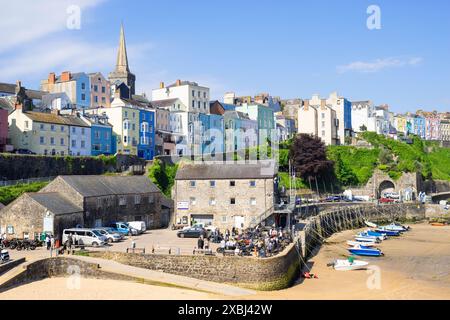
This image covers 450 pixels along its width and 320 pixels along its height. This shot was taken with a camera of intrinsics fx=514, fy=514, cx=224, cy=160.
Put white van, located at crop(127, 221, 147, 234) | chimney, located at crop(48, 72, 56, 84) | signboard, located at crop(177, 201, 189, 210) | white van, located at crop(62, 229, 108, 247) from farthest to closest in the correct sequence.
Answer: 1. chimney, located at crop(48, 72, 56, 84)
2. signboard, located at crop(177, 201, 189, 210)
3. white van, located at crop(127, 221, 147, 234)
4. white van, located at crop(62, 229, 108, 247)

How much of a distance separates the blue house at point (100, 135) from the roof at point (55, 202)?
958 inches

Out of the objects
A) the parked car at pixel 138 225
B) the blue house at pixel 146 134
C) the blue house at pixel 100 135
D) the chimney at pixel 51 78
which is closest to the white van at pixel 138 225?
the parked car at pixel 138 225

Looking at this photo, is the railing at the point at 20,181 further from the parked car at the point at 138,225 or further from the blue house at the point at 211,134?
the blue house at the point at 211,134

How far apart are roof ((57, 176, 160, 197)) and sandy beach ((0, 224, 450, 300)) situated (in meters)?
11.2

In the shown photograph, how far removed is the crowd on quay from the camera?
92.8ft

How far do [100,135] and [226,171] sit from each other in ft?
76.2

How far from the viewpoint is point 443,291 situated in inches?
1091

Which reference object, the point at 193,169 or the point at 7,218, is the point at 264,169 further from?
the point at 7,218

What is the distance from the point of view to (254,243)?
1220 inches

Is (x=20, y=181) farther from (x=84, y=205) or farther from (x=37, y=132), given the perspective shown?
(x=37, y=132)

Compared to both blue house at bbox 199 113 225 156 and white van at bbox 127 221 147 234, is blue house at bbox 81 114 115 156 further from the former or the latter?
white van at bbox 127 221 147 234

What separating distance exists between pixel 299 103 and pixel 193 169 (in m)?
71.8

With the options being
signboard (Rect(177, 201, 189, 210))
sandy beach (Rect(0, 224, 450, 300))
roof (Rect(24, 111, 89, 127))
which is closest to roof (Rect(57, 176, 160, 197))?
signboard (Rect(177, 201, 189, 210))
